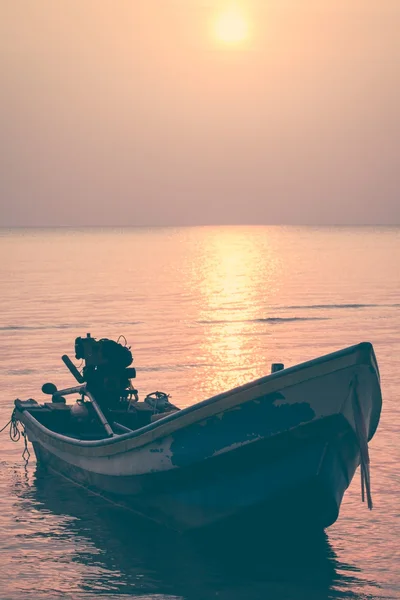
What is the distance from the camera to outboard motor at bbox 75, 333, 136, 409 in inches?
728

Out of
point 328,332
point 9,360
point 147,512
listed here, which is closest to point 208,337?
point 328,332

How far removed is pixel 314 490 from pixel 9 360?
21.6m

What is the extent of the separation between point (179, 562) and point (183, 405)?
1124cm

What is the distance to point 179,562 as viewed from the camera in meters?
14.0

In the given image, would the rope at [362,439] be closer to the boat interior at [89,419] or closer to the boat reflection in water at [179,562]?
the boat reflection in water at [179,562]

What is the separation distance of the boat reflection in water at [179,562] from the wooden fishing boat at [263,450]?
41 cm

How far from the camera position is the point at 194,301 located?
209 feet

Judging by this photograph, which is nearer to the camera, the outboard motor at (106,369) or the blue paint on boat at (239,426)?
the blue paint on boat at (239,426)

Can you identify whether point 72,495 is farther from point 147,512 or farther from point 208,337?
point 208,337

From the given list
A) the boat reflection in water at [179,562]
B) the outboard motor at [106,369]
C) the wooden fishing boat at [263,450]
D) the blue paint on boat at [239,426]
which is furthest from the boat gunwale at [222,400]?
the outboard motor at [106,369]

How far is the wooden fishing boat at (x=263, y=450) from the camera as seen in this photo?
13.3 m

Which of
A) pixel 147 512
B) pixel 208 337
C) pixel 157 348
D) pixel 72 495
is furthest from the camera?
pixel 208 337

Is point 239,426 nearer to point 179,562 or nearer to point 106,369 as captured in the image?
point 179,562

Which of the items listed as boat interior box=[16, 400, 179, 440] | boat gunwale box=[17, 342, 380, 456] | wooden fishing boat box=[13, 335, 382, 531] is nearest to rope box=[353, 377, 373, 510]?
wooden fishing boat box=[13, 335, 382, 531]
